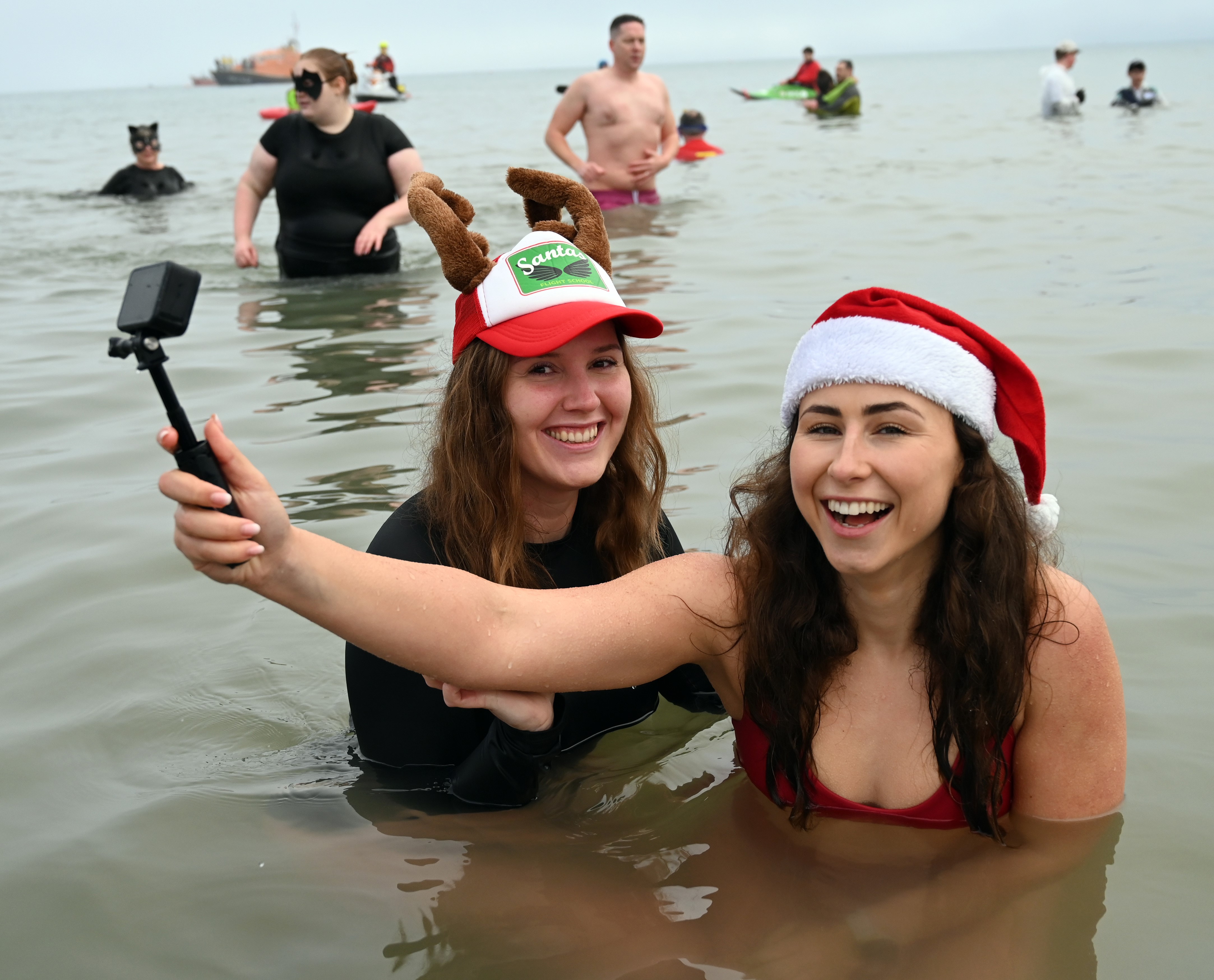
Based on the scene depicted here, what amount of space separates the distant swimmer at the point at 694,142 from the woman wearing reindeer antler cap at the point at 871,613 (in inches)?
608

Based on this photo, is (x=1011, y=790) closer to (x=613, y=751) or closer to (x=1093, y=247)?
(x=613, y=751)

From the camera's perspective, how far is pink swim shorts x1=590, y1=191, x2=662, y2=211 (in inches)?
452

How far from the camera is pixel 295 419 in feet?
20.5

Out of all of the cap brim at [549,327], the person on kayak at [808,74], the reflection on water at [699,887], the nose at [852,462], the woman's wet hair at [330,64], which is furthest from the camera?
the person on kayak at [808,74]

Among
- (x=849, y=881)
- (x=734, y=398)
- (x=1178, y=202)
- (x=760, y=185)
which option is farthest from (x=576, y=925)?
(x=760, y=185)

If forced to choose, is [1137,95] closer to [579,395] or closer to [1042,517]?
[1042,517]

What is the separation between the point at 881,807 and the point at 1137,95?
79.6ft

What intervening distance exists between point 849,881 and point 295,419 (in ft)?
13.9

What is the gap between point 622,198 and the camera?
11.5m

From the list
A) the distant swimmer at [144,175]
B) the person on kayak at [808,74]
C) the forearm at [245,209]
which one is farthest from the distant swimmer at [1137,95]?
the forearm at [245,209]

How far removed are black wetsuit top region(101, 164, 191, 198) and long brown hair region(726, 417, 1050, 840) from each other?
14127 mm

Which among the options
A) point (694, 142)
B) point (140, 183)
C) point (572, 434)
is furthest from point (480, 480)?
point (694, 142)

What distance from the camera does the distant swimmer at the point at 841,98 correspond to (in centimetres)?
2525

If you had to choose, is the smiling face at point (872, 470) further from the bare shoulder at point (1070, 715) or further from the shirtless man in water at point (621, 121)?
the shirtless man in water at point (621, 121)
